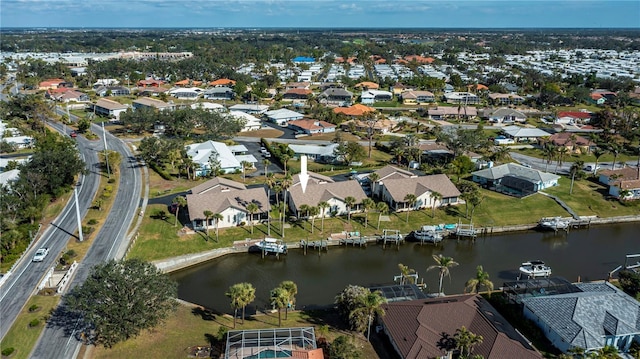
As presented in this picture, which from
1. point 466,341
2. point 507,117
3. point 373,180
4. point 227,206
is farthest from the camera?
point 507,117

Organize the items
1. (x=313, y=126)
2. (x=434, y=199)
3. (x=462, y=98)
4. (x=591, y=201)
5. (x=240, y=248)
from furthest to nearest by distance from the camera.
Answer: (x=462, y=98)
(x=313, y=126)
(x=591, y=201)
(x=434, y=199)
(x=240, y=248)

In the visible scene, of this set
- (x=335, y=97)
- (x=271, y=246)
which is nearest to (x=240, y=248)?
(x=271, y=246)

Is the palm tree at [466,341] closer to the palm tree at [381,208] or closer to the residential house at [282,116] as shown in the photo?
the palm tree at [381,208]

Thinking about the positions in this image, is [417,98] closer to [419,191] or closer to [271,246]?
[419,191]

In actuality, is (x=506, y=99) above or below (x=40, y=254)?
above

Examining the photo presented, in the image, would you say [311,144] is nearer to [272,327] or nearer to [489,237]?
[489,237]

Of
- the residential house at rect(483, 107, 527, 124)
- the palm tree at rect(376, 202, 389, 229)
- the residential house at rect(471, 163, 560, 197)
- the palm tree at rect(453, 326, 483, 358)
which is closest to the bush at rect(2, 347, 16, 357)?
the palm tree at rect(453, 326, 483, 358)

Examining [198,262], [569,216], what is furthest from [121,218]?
[569,216]

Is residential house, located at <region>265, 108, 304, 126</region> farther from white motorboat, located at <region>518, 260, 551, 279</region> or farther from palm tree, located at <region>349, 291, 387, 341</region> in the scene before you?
palm tree, located at <region>349, 291, 387, 341</region>
